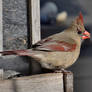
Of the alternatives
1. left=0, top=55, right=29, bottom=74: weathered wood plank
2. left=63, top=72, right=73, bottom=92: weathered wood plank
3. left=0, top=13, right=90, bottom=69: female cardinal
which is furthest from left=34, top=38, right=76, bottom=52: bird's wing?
left=63, top=72, right=73, bottom=92: weathered wood plank

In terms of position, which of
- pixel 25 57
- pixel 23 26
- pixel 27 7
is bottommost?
pixel 25 57

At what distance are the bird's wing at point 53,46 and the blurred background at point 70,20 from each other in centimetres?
162

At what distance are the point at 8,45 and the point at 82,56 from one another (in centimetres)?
169

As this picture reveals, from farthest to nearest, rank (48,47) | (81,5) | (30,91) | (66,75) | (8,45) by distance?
(81,5), (8,45), (48,47), (66,75), (30,91)

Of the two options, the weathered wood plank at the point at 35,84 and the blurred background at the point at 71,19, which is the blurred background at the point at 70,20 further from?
the weathered wood plank at the point at 35,84

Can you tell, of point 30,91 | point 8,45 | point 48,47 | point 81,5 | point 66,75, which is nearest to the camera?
point 30,91

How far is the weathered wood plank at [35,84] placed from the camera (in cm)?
128

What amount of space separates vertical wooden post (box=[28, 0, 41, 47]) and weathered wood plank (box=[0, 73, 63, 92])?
1066 millimetres

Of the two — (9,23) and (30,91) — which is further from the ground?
(9,23)

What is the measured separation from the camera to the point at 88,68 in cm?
384

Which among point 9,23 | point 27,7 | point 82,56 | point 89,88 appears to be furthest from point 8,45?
point 89,88

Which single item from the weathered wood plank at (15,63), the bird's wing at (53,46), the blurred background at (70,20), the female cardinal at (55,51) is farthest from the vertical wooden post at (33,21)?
the blurred background at (70,20)

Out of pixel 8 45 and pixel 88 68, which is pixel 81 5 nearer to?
pixel 88 68

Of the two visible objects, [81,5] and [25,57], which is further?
[81,5]
